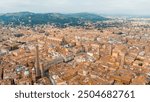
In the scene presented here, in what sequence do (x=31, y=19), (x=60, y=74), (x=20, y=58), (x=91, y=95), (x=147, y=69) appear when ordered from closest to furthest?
(x=91, y=95) < (x=60, y=74) < (x=147, y=69) < (x=20, y=58) < (x=31, y=19)

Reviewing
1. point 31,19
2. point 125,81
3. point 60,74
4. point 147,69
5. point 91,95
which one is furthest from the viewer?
point 31,19

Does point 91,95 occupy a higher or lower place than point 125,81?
higher

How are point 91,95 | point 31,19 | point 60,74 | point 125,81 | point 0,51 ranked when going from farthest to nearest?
point 31,19 → point 0,51 → point 60,74 → point 125,81 → point 91,95

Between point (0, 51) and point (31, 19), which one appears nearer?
point (0, 51)

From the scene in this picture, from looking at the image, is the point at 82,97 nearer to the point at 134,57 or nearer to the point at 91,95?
the point at 91,95

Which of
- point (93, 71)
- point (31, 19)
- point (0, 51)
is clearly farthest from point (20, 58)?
point (31, 19)

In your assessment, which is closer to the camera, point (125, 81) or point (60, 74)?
point (125, 81)

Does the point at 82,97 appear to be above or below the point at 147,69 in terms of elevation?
above

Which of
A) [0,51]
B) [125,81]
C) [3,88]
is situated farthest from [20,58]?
[3,88]

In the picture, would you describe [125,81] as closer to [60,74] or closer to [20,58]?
[60,74]
